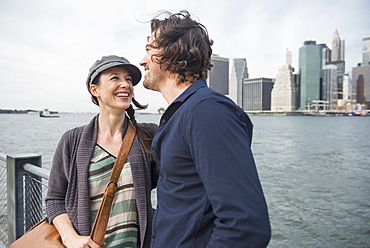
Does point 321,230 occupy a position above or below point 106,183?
below

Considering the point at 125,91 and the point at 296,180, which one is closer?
the point at 125,91

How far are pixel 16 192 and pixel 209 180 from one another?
2913 mm

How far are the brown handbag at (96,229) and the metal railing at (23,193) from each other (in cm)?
118

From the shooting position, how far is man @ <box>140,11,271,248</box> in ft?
3.88

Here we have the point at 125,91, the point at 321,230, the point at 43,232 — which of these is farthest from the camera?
the point at 321,230

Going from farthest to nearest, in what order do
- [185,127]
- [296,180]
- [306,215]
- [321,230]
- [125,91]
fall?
[296,180], [306,215], [321,230], [125,91], [185,127]

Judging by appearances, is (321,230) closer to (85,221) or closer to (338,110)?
(85,221)

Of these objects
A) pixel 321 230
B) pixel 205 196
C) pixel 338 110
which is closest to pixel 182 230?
pixel 205 196

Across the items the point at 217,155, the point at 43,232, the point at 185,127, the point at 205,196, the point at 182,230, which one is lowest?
the point at 43,232

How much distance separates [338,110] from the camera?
155625 mm

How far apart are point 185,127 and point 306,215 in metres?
13.0

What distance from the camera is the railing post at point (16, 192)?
10.7 feet

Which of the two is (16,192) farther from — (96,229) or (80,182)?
(96,229)

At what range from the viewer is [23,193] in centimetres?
344
